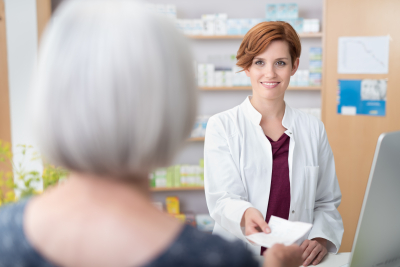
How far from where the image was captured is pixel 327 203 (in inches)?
70.8

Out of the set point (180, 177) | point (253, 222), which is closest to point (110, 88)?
point (253, 222)

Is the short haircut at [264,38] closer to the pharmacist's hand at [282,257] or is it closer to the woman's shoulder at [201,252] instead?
the pharmacist's hand at [282,257]

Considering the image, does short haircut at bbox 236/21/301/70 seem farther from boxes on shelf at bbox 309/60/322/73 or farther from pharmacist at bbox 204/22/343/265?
boxes on shelf at bbox 309/60/322/73

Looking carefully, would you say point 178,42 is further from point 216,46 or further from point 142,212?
point 216,46

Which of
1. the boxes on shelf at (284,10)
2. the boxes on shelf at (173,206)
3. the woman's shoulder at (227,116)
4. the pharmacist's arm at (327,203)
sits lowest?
the boxes on shelf at (173,206)

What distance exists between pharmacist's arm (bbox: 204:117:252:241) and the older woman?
3.16 ft

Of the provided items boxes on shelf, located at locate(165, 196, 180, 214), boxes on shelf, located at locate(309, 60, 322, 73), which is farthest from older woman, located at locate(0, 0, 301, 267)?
boxes on shelf, located at locate(165, 196, 180, 214)

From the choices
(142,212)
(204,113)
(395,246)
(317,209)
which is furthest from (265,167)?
(204,113)

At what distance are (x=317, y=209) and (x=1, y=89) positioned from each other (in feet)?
10.3

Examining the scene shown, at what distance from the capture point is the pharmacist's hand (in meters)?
0.75

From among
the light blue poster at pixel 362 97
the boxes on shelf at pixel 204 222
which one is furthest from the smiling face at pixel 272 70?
the boxes on shelf at pixel 204 222

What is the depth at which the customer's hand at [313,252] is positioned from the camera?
1.43 m

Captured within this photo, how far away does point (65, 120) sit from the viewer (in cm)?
54

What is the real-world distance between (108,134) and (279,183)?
1349 millimetres
